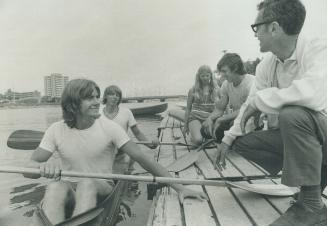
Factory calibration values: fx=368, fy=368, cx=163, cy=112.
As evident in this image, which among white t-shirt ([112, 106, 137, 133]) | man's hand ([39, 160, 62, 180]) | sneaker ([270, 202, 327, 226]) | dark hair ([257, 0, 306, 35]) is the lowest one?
sneaker ([270, 202, 327, 226])

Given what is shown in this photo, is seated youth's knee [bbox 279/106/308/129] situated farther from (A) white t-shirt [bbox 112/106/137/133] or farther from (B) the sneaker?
(A) white t-shirt [bbox 112/106/137/133]

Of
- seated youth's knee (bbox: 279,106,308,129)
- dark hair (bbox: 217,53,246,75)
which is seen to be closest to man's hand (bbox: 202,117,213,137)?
dark hair (bbox: 217,53,246,75)

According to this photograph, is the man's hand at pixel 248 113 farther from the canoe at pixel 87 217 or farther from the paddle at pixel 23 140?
the paddle at pixel 23 140

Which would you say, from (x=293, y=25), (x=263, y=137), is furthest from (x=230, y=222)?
(x=293, y=25)

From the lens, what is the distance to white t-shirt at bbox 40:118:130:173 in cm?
319

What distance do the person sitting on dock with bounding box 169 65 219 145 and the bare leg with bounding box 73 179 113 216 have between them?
336 centimetres

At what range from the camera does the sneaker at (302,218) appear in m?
2.19

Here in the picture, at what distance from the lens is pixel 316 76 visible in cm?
222

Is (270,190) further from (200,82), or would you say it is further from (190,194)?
(200,82)

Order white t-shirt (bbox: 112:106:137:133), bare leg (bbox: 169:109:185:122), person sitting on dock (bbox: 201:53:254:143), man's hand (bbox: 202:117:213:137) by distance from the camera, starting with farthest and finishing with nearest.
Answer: bare leg (bbox: 169:109:185:122) → white t-shirt (bbox: 112:106:137:133) → man's hand (bbox: 202:117:213:137) → person sitting on dock (bbox: 201:53:254:143)

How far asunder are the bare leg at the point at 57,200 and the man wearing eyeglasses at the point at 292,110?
1.21 m

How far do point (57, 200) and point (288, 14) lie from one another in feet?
6.81

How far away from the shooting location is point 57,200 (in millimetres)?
2693

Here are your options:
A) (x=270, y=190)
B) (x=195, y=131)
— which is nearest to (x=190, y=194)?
(x=270, y=190)
